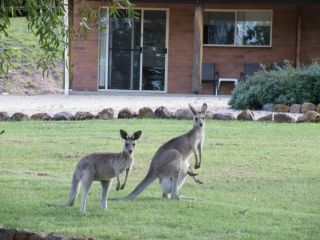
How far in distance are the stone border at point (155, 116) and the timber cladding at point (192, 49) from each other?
8.73 meters

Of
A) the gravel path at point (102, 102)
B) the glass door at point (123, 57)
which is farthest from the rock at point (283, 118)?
the glass door at point (123, 57)

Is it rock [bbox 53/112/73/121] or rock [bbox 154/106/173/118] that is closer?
rock [bbox 53/112/73/121]

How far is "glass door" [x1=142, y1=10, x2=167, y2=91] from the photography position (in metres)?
29.9

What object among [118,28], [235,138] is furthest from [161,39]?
[235,138]

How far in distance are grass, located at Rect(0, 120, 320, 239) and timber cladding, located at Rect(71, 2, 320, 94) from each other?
975 cm

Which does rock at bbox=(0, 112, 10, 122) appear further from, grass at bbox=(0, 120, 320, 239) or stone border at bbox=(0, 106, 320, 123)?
grass at bbox=(0, 120, 320, 239)

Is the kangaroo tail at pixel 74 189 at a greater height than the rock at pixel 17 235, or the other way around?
the kangaroo tail at pixel 74 189

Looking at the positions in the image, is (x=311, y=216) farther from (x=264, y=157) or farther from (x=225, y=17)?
(x=225, y=17)

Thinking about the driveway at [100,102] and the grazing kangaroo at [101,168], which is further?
the driveway at [100,102]

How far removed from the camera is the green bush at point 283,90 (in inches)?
910

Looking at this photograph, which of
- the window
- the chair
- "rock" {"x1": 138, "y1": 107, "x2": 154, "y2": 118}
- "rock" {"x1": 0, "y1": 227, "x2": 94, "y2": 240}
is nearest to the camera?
"rock" {"x1": 0, "y1": 227, "x2": 94, "y2": 240}

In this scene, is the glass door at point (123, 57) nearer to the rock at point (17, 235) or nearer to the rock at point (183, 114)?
the rock at point (183, 114)

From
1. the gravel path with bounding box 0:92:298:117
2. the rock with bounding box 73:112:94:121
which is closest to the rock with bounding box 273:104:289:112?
the gravel path with bounding box 0:92:298:117

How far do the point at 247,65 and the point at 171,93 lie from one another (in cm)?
283
